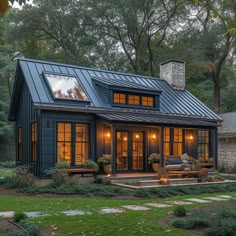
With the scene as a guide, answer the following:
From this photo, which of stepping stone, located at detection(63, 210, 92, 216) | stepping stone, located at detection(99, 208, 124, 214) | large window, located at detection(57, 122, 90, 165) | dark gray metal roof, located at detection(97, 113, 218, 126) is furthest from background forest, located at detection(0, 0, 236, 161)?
stepping stone, located at detection(63, 210, 92, 216)

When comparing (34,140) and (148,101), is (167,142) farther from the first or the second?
(34,140)

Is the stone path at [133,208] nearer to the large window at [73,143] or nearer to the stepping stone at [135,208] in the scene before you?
the stepping stone at [135,208]

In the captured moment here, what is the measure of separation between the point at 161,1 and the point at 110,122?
1585 cm

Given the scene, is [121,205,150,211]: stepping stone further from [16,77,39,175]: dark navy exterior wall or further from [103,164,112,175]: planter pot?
[16,77,39,175]: dark navy exterior wall

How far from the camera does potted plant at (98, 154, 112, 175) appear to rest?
46.9ft

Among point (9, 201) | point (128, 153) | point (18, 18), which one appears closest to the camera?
point (9, 201)

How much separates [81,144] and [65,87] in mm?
2395

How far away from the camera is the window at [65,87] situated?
1424 centimetres

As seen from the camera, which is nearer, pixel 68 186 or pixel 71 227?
pixel 71 227

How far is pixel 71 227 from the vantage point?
6.51 m

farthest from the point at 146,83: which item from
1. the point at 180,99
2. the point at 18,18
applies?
the point at 18,18

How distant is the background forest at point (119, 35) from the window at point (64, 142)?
15050 millimetres

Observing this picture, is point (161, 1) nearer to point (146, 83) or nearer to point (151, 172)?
point (146, 83)

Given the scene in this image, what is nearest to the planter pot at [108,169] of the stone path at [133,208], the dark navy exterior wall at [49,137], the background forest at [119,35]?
the dark navy exterior wall at [49,137]
